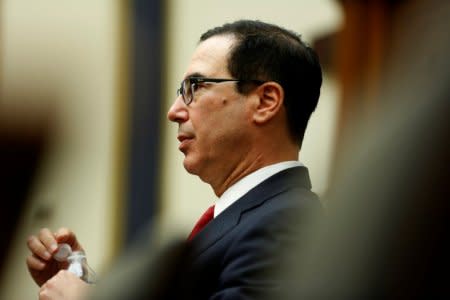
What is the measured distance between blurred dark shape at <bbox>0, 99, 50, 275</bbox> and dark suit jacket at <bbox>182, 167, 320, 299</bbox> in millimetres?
207

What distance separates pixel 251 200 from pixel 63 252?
7.1 inches

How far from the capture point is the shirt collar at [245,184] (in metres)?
0.84

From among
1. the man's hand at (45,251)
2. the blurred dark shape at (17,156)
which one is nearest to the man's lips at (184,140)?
the man's hand at (45,251)

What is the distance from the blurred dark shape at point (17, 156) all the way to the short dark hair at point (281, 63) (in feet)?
1.92

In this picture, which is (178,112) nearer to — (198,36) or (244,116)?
(244,116)

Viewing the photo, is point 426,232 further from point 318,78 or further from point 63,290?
point 318,78

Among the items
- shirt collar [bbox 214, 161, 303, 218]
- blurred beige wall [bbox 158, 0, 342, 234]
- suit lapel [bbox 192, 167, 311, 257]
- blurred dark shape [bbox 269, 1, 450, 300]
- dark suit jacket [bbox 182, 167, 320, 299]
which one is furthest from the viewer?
blurred beige wall [bbox 158, 0, 342, 234]

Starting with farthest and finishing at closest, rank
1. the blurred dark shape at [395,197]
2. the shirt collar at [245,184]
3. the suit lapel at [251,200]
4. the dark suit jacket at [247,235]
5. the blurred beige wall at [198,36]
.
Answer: the blurred beige wall at [198,36], the shirt collar at [245,184], the suit lapel at [251,200], the dark suit jacket at [247,235], the blurred dark shape at [395,197]

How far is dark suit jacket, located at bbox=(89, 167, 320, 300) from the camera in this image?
25 cm

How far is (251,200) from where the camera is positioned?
0.79 metres

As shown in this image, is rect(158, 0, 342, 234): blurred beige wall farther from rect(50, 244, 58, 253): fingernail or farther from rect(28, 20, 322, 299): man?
rect(50, 244, 58, 253): fingernail

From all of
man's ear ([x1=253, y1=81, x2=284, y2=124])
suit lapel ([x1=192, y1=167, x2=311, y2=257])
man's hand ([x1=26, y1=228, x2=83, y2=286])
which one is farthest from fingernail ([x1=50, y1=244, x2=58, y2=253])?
man's ear ([x1=253, y1=81, x2=284, y2=124])

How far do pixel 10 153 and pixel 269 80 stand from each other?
24.3 inches

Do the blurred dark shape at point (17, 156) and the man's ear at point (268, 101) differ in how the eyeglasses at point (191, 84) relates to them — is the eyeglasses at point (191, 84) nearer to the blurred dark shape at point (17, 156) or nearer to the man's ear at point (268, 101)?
the man's ear at point (268, 101)
